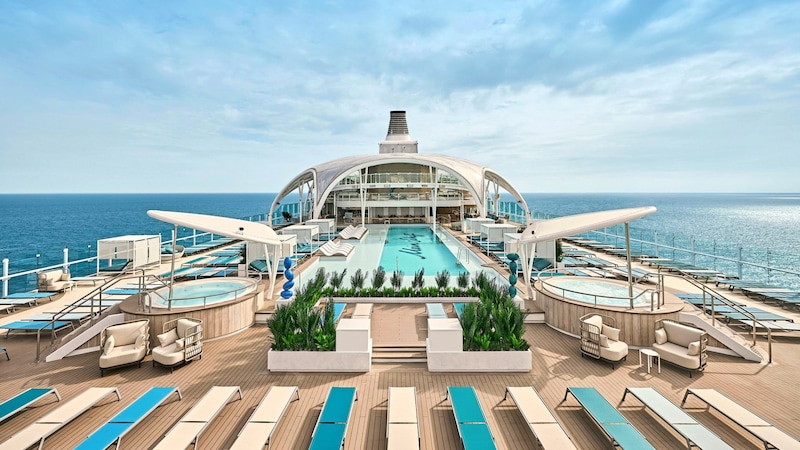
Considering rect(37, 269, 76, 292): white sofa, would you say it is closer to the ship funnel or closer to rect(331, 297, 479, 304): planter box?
rect(331, 297, 479, 304): planter box

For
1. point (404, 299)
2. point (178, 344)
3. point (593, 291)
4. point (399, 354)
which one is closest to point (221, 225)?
point (178, 344)

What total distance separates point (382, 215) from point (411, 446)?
30.6 metres

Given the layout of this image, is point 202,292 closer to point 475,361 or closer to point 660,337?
point 475,361

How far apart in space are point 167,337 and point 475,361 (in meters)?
6.22

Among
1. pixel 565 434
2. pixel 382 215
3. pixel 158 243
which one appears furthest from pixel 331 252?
pixel 382 215

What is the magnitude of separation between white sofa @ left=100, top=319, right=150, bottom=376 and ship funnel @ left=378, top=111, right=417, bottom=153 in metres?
37.3

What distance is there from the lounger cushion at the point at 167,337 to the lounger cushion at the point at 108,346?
2.48ft

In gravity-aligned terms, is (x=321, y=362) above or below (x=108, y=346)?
below

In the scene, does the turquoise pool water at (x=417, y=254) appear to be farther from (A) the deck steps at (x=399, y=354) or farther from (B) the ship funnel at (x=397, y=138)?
(B) the ship funnel at (x=397, y=138)

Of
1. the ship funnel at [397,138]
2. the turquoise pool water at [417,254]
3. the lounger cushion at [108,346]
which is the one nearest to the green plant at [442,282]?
the turquoise pool water at [417,254]

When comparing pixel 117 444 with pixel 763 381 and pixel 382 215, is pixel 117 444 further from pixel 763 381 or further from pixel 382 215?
pixel 382 215

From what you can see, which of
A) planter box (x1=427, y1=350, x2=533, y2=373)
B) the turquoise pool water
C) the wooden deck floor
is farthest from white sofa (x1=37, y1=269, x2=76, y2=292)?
planter box (x1=427, y1=350, x2=533, y2=373)

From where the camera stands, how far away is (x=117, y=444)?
4.75 metres

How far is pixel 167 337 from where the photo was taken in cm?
776
